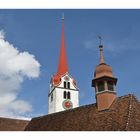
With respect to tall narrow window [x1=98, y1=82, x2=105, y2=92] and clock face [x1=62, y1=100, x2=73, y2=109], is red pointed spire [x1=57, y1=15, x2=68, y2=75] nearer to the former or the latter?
clock face [x1=62, y1=100, x2=73, y2=109]

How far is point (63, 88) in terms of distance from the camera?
45.3 meters

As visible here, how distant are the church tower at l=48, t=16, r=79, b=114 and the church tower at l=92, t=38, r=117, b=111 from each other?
24775mm

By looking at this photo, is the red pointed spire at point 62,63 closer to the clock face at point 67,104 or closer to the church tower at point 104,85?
the clock face at point 67,104

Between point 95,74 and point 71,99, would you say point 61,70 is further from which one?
point 95,74

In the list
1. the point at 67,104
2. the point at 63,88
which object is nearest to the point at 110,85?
the point at 67,104

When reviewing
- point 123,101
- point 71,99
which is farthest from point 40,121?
point 71,99

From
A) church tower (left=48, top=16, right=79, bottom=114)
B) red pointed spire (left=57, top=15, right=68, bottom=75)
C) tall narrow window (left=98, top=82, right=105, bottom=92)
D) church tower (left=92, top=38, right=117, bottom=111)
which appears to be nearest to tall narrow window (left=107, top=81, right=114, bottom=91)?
church tower (left=92, top=38, right=117, bottom=111)

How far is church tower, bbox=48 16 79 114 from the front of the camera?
44.3m

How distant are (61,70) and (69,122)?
26360mm

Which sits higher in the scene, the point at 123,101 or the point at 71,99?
the point at 71,99

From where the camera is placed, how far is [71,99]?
44656 millimetres

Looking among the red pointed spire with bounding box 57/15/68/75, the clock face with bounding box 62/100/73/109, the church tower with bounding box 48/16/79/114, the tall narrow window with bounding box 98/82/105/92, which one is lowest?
the tall narrow window with bounding box 98/82/105/92

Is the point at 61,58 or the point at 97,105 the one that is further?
the point at 61,58
